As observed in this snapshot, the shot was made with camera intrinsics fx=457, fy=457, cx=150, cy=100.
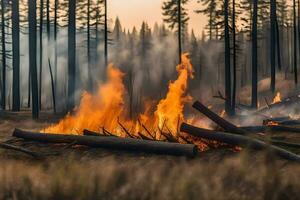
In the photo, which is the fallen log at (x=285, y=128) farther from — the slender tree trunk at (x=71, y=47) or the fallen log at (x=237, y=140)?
the slender tree trunk at (x=71, y=47)

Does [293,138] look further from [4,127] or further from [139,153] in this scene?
[4,127]

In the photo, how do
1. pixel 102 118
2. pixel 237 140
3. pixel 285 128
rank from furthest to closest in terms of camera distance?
pixel 102 118 < pixel 285 128 < pixel 237 140

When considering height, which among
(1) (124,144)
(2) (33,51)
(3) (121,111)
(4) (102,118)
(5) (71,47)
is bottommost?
(1) (124,144)

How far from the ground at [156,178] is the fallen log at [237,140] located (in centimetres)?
16

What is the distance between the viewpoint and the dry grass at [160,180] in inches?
261

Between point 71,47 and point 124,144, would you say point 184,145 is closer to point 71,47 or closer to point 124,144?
point 124,144

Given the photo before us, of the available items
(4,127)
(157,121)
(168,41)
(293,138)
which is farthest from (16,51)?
(168,41)

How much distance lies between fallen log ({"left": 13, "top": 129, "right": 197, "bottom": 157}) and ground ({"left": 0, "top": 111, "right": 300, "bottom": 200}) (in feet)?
0.47

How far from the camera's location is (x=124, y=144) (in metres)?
9.24

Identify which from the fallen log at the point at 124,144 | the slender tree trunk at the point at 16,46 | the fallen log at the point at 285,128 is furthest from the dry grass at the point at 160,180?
the slender tree trunk at the point at 16,46

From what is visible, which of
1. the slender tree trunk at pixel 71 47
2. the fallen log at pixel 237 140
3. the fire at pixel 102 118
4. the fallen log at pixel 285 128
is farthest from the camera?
the slender tree trunk at pixel 71 47

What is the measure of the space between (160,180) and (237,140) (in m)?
2.11

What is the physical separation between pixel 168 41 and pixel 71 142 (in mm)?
99481

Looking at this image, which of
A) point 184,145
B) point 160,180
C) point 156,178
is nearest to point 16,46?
point 184,145
